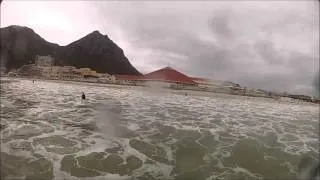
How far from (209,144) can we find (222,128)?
659 cm

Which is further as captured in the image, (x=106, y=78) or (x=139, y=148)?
(x=106, y=78)

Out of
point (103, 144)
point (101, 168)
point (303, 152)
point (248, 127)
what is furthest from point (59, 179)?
point (248, 127)

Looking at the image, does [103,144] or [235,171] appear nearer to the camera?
[235,171]

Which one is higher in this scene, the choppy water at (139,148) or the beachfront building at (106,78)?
the beachfront building at (106,78)

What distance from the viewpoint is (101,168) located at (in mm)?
14242

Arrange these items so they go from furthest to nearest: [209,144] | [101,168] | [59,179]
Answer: [209,144] < [101,168] < [59,179]

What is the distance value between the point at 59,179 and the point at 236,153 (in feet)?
33.1

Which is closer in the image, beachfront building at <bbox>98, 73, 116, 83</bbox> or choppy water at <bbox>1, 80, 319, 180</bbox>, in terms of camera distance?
choppy water at <bbox>1, 80, 319, 180</bbox>

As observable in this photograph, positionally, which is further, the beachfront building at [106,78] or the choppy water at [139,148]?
the beachfront building at [106,78]

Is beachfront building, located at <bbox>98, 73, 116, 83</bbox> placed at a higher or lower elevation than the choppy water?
higher

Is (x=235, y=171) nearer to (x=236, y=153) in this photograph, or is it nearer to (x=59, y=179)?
(x=236, y=153)

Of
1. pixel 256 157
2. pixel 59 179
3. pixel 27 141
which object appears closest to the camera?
pixel 59 179

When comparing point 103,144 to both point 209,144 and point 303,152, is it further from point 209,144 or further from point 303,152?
point 303,152

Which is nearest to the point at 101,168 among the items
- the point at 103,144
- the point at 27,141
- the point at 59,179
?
the point at 59,179
